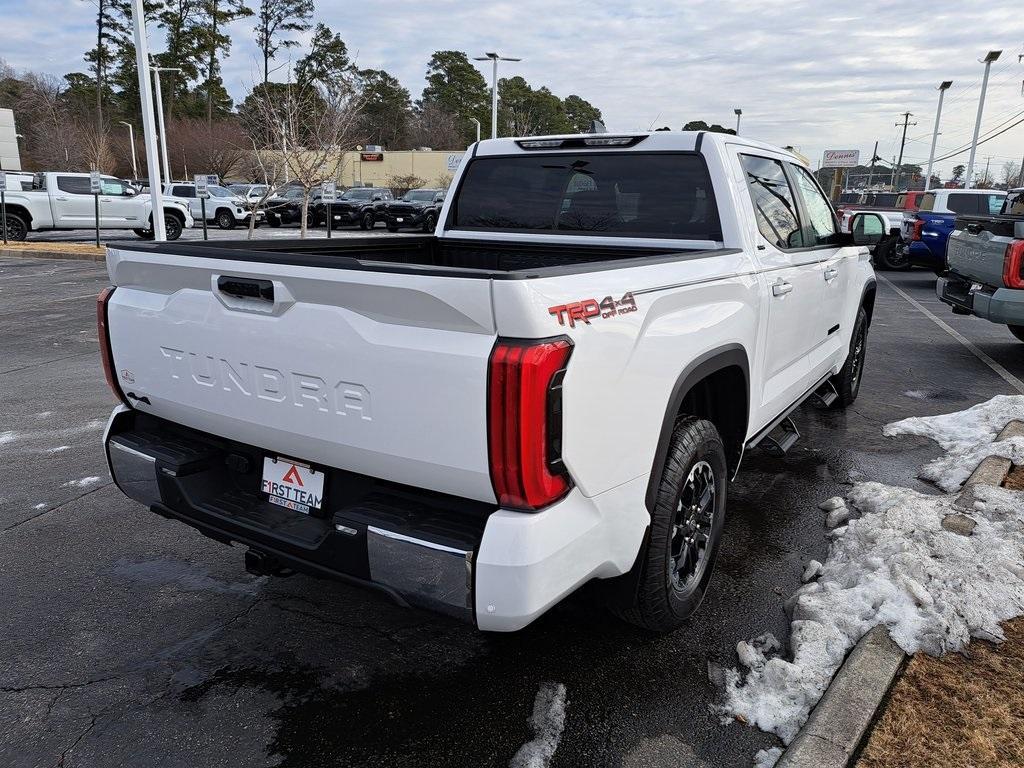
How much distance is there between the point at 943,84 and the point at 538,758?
52909 millimetres

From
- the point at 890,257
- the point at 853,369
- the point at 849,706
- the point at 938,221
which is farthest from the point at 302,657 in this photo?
the point at 890,257

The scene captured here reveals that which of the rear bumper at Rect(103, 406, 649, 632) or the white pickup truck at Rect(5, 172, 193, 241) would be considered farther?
the white pickup truck at Rect(5, 172, 193, 241)

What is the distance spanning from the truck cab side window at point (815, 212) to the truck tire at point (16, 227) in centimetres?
2243

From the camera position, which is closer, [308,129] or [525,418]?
[525,418]

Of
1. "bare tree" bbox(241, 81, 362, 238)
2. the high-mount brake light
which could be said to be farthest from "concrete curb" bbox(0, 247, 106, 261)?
the high-mount brake light

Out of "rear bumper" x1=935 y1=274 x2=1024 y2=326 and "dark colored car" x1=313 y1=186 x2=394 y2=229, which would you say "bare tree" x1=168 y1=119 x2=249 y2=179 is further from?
"rear bumper" x1=935 y1=274 x2=1024 y2=326

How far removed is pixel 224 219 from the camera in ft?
94.5

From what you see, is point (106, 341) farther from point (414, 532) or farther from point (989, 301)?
point (989, 301)

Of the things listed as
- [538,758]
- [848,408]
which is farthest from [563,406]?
[848,408]

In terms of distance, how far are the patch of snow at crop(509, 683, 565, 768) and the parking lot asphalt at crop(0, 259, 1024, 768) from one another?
31 mm

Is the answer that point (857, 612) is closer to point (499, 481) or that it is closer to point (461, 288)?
point (499, 481)

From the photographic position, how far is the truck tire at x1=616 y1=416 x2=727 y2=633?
273cm

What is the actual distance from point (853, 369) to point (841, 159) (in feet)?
283

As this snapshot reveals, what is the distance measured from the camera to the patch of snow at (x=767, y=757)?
2375 mm
